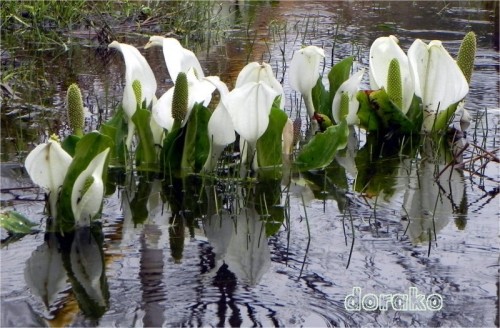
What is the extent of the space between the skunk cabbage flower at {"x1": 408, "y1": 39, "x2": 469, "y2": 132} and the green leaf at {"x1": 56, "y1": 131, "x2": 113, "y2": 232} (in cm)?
141

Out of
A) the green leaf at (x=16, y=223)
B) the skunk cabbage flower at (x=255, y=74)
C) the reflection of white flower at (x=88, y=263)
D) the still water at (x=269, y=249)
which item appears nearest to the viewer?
the still water at (x=269, y=249)

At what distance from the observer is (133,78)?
307cm

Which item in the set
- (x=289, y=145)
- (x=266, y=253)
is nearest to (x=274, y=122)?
(x=289, y=145)

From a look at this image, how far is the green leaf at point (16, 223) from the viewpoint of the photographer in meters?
2.52

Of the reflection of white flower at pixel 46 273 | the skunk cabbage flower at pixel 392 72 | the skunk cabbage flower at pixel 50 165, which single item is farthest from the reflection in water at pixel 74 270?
the skunk cabbage flower at pixel 392 72

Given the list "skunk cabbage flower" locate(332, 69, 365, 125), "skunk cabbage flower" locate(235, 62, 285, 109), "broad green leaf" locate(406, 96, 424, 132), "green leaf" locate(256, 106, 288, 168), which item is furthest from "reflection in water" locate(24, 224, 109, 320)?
"broad green leaf" locate(406, 96, 424, 132)

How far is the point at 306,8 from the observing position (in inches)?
294

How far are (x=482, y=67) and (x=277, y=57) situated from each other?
1.14 metres

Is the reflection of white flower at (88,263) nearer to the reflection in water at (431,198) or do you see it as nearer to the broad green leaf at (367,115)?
the reflection in water at (431,198)

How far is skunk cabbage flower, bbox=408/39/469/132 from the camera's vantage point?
345 cm

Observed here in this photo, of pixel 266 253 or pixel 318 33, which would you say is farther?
pixel 318 33

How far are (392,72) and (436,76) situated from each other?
0.17 meters

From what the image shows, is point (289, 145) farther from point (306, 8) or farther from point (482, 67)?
point (306, 8)

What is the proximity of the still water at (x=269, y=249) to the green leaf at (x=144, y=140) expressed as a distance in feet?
0.32
